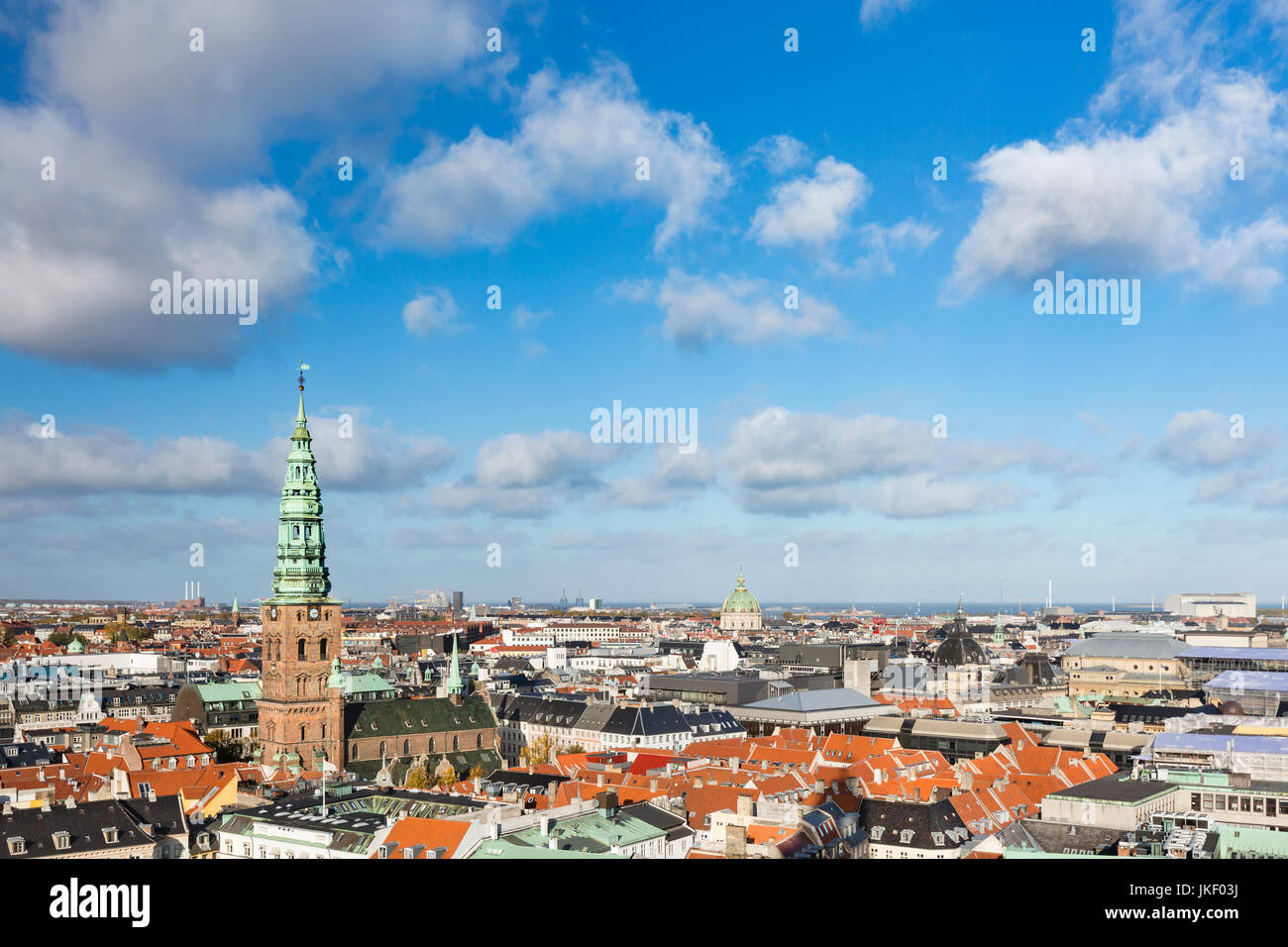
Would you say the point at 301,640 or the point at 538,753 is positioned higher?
the point at 301,640

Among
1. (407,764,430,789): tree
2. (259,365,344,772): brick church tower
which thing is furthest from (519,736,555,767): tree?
(259,365,344,772): brick church tower

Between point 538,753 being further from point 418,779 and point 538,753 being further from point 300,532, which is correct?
point 300,532

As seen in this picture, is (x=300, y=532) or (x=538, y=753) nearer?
(x=300, y=532)

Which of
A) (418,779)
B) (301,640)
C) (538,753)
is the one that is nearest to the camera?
(418,779)

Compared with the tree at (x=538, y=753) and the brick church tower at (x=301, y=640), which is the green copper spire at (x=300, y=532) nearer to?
the brick church tower at (x=301, y=640)

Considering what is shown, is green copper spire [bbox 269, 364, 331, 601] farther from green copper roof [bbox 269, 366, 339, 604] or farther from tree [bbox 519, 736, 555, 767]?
tree [bbox 519, 736, 555, 767]

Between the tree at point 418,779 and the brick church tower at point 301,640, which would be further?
the brick church tower at point 301,640

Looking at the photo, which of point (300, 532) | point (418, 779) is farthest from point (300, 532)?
point (418, 779)

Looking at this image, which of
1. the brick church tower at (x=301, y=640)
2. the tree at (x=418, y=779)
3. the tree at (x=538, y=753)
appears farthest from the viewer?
the tree at (x=538, y=753)

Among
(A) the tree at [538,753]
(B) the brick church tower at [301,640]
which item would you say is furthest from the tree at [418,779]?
(A) the tree at [538,753]
